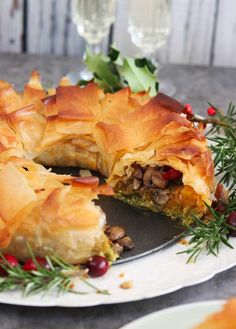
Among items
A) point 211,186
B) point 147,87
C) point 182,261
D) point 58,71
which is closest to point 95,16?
point 58,71

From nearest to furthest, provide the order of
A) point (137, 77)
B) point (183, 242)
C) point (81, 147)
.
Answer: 1. point (183, 242)
2. point (81, 147)
3. point (137, 77)

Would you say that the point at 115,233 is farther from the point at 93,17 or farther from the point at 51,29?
the point at 51,29

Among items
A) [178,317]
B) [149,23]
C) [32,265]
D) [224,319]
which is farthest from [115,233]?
[149,23]

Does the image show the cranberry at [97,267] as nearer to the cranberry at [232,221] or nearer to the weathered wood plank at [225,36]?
the cranberry at [232,221]

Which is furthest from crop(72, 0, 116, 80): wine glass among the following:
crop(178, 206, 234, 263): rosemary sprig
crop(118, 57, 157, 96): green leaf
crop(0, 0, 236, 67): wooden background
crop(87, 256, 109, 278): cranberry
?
crop(87, 256, 109, 278): cranberry

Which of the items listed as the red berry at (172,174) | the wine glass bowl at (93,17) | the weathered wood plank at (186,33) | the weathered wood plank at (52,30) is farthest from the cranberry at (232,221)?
the weathered wood plank at (52,30)

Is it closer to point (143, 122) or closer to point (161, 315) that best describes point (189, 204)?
point (143, 122)

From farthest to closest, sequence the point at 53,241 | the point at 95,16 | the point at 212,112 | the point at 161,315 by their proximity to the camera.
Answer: the point at 95,16 < the point at 212,112 < the point at 53,241 < the point at 161,315

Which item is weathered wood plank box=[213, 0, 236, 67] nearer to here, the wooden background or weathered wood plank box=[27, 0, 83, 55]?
the wooden background
